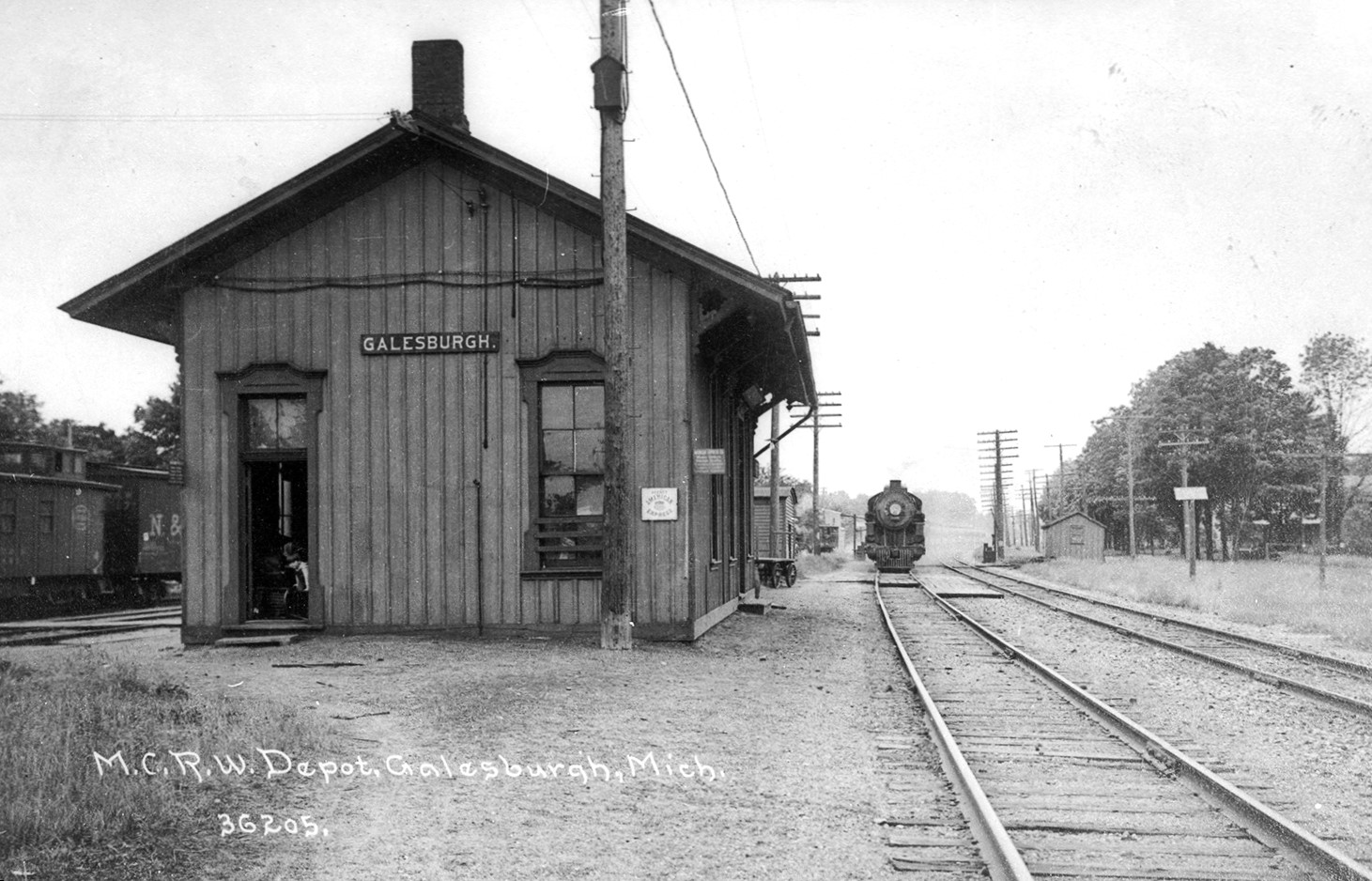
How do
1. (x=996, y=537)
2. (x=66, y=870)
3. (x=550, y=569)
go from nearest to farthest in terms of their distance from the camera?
(x=66, y=870) → (x=550, y=569) → (x=996, y=537)

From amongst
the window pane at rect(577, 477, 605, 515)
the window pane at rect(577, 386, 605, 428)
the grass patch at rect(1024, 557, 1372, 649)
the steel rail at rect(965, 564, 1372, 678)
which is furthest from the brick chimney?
the grass patch at rect(1024, 557, 1372, 649)

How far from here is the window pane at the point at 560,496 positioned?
13188 mm

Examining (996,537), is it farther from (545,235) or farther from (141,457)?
(545,235)

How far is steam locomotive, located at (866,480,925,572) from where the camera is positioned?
41.0 m

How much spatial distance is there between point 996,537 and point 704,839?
59.6 meters

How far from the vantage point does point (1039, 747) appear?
7.95 meters

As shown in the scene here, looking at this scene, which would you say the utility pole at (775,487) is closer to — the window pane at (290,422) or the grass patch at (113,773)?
the window pane at (290,422)

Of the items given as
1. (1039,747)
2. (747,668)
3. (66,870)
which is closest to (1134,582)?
(747,668)

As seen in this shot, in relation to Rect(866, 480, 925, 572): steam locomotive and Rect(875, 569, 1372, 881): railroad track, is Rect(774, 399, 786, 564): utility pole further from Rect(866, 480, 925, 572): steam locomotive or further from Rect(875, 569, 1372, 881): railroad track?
Rect(875, 569, 1372, 881): railroad track

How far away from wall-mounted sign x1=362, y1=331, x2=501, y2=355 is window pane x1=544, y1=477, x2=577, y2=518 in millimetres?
1650

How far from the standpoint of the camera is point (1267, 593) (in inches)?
1011

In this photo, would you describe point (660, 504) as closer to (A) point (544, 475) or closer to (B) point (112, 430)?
(A) point (544, 475)

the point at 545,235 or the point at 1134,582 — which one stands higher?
the point at 545,235

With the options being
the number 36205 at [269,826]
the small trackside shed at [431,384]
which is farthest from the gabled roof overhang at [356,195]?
the number 36205 at [269,826]
